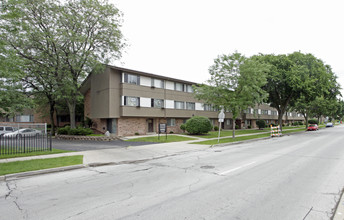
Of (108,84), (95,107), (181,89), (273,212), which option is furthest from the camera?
(181,89)

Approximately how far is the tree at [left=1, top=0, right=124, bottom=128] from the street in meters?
19.6

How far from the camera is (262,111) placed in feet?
175

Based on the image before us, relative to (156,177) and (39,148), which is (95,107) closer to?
(39,148)

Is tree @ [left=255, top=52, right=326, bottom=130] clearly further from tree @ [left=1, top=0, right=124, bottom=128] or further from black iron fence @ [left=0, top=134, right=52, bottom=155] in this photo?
black iron fence @ [left=0, top=134, right=52, bottom=155]

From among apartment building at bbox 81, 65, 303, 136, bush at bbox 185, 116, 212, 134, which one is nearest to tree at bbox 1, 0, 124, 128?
apartment building at bbox 81, 65, 303, 136

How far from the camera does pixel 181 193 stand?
5.37 meters

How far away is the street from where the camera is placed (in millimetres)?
4223

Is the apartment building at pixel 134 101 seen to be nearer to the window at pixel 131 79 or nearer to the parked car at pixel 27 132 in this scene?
the window at pixel 131 79

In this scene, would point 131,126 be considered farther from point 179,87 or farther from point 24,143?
point 24,143

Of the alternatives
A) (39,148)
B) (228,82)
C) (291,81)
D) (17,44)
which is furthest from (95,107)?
(291,81)

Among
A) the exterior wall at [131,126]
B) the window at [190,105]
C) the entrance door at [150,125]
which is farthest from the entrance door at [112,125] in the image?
the window at [190,105]

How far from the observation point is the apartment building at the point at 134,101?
25922 mm

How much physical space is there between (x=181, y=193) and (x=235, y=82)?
59.7 ft

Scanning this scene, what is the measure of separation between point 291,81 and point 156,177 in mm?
26080
